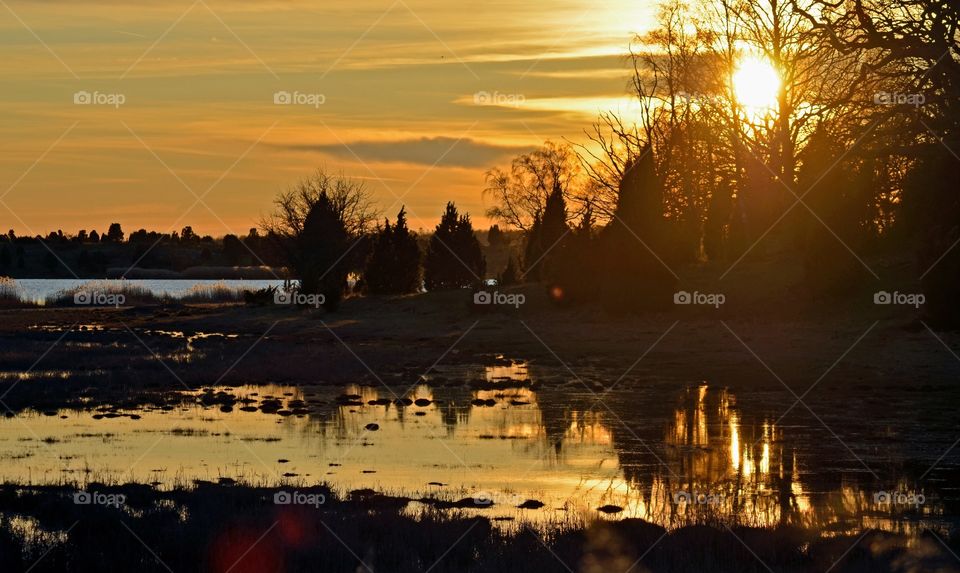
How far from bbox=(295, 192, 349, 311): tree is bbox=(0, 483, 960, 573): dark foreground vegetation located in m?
58.2

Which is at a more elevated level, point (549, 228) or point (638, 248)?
point (549, 228)

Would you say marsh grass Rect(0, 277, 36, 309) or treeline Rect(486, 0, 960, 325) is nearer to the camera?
treeline Rect(486, 0, 960, 325)

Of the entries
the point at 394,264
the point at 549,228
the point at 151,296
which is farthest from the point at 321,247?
the point at 151,296

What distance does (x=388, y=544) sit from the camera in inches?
542

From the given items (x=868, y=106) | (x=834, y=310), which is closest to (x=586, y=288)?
(x=834, y=310)

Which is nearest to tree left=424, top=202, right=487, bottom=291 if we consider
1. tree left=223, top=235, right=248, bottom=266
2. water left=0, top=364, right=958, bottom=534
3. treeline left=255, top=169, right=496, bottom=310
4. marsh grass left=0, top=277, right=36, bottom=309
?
treeline left=255, top=169, right=496, bottom=310

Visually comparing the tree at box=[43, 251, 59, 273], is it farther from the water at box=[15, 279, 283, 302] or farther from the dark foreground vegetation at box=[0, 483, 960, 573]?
the dark foreground vegetation at box=[0, 483, 960, 573]

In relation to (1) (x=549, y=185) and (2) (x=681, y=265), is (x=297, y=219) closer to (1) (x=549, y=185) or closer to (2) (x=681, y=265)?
(1) (x=549, y=185)

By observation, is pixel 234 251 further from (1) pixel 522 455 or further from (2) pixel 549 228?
(1) pixel 522 455

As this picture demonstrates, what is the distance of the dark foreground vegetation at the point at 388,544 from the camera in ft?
42.7

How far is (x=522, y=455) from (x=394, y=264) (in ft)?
188

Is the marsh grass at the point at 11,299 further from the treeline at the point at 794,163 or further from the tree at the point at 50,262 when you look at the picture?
the tree at the point at 50,262

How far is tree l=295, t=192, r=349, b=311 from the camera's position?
2943 inches

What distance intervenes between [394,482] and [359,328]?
41232 millimetres
